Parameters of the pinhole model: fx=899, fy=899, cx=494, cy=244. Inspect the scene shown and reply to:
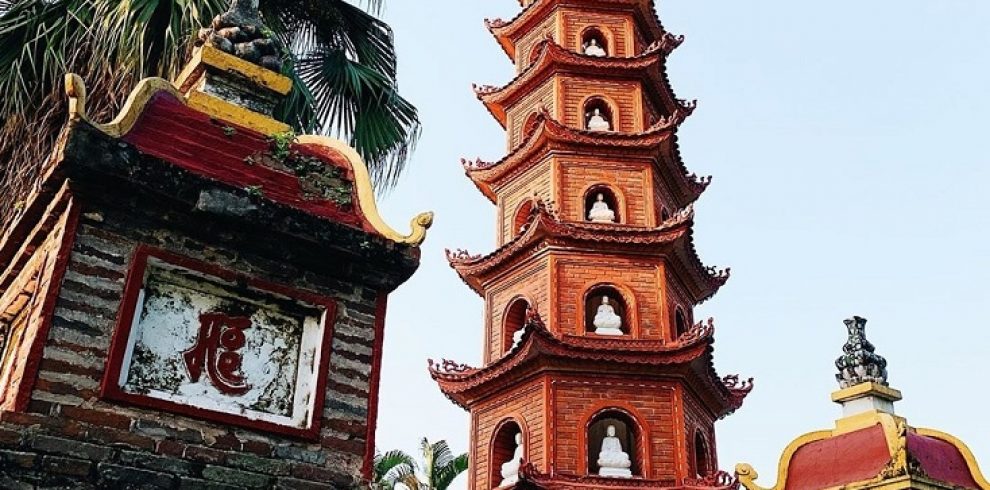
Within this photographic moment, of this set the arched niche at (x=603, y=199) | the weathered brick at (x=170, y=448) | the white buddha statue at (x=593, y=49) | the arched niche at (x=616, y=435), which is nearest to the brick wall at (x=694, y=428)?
the arched niche at (x=616, y=435)

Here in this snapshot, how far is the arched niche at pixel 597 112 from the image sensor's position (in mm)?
18109


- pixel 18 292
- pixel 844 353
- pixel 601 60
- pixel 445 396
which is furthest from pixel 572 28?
pixel 18 292

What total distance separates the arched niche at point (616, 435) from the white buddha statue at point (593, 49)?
25.9 ft

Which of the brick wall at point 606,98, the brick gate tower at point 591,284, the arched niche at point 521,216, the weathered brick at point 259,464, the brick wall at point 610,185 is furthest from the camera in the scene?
the brick wall at point 606,98

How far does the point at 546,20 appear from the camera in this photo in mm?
20203

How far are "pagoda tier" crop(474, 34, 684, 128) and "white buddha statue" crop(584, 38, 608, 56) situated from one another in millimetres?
571

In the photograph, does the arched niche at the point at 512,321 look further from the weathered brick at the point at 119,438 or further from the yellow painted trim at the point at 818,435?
the weathered brick at the point at 119,438

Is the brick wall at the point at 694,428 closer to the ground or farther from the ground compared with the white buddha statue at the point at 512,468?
farther from the ground

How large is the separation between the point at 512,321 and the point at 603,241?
229 centimetres

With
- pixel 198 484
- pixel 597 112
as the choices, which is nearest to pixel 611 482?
pixel 597 112

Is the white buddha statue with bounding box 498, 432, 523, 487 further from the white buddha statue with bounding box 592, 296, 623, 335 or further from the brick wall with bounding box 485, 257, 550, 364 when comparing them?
the white buddha statue with bounding box 592, 296, 623, 335

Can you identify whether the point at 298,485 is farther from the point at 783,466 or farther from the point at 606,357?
the point at 606,357

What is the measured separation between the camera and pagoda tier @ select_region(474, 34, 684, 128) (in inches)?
721

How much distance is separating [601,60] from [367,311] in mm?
14590
